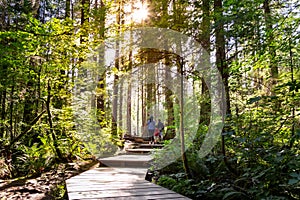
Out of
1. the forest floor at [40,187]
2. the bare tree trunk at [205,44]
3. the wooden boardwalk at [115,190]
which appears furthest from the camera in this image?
the bare tree trunk at [205,44]

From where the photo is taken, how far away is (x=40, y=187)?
16.0 feet

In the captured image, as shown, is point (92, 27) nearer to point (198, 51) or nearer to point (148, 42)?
point (148, 42)

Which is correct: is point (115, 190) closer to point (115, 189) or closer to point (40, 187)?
point (115, 189)

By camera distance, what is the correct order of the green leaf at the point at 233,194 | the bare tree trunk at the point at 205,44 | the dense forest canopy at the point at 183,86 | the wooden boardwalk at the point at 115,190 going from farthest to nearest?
the bare tree trunk at the point at 205,44 < the dense forest canopy at the point at 183,86 < the wooden boardwalk at the point at 115,190 < the green leaf at the point at 233,194

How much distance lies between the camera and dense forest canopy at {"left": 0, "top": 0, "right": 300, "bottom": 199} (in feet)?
11.5

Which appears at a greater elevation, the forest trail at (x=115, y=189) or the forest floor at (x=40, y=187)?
the forest trail at (x=115, y=189)

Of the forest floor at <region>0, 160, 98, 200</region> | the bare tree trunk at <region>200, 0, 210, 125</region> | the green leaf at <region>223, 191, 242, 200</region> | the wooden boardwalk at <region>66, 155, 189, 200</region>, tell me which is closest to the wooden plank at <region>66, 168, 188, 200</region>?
the wooden boardwalk at <region>66, 155, 189, 200</region>

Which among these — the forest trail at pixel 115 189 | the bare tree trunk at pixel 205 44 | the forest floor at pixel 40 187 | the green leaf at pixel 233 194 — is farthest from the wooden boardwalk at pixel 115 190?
the bare tree trunk at pixel 205 44

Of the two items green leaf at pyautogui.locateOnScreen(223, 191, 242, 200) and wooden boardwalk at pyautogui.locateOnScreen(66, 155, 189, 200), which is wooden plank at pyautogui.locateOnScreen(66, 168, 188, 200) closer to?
wooden boardwalk at pyautogui.locateOnScreen(66, 155, 189, 200)

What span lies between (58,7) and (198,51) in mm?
10038

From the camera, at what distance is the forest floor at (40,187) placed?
4.38 metres

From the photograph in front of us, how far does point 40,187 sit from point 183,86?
12.2ft

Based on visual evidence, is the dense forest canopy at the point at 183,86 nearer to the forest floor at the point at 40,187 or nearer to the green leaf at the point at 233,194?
the green leaf at the point at 233,194

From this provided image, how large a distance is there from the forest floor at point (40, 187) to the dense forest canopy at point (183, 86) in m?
0.67
